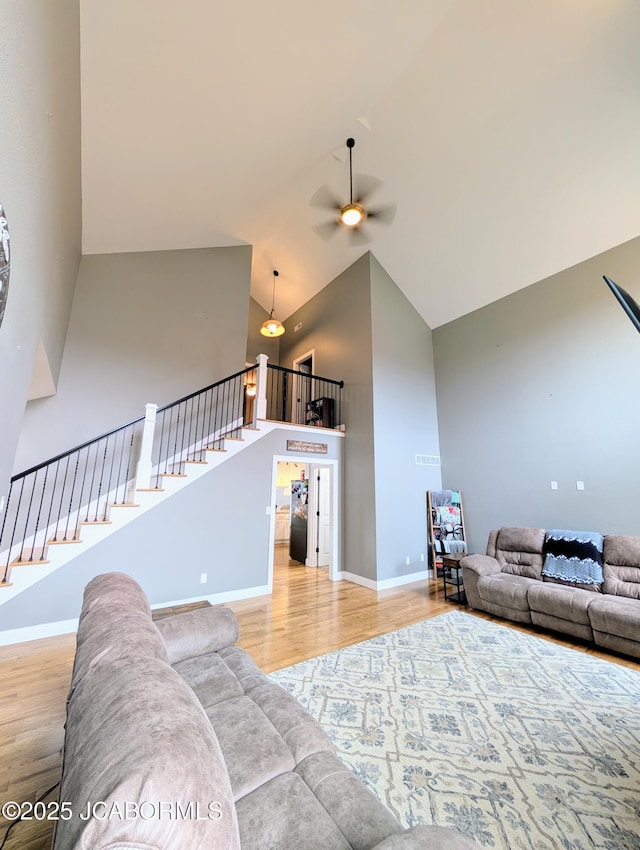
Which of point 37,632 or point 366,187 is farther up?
point 366,187

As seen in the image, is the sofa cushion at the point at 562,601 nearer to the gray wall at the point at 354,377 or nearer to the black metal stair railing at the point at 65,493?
the gray wall at the point at 354,377

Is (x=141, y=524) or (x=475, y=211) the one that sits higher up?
(x=475, y=211)

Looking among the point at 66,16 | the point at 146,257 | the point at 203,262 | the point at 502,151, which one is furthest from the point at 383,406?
the point at 66,16

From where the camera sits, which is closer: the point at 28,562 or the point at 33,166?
the point at 33,166

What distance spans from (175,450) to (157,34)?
4573mm

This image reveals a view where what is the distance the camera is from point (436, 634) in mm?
3570

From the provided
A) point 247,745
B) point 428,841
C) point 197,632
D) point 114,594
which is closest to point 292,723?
point 247,745

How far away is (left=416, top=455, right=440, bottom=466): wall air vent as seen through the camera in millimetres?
6166

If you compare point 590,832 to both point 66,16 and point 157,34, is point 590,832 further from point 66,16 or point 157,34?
point 157,34

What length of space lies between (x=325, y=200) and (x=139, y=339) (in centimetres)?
343

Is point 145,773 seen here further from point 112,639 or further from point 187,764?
point 112,639

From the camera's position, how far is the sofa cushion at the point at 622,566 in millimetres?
3588

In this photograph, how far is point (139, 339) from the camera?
5227mm

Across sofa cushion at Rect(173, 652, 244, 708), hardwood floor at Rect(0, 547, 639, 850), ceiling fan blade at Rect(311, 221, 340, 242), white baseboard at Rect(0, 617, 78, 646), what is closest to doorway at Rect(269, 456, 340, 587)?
hardwood floor at Rect(0, 547, 639, 850)
